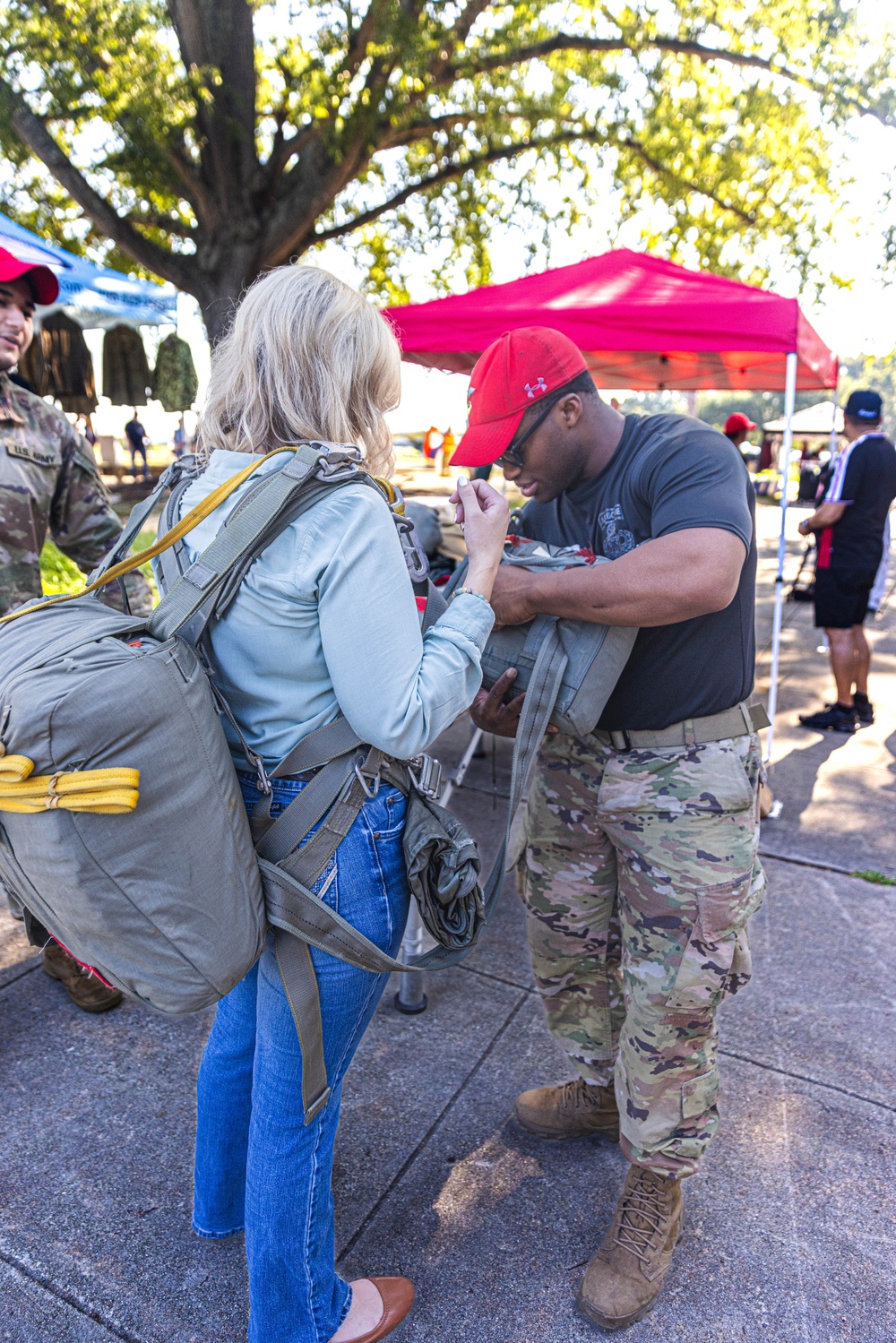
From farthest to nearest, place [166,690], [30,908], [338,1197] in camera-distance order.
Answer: [338,1197] < [30,908] < [166,690]

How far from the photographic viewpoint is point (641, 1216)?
1.87 metres

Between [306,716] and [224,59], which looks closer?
[306,716]

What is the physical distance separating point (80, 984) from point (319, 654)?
6.47 ft

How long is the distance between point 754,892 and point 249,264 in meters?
9.26

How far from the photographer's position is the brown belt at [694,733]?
1.80 meters

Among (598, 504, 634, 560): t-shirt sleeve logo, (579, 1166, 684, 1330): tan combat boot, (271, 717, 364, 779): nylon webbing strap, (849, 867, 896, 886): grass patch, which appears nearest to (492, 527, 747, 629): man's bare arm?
(598, 504, 634, 560): t-shirt sleeve logo

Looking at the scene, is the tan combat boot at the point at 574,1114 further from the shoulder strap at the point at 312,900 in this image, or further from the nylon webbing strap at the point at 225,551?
the nylon webbing strap at the point at 225,551

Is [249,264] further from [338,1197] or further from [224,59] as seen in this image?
[338,1197]

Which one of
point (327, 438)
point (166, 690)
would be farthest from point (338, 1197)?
point (327, 438)

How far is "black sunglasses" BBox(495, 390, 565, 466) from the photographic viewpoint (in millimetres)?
1795

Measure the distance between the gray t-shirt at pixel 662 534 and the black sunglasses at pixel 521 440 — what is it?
0.15 meters

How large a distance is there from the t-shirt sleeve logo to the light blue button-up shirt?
60cm

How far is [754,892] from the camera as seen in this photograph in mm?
1850

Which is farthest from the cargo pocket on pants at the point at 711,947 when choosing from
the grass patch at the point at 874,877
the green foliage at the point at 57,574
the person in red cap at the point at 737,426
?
the person in red cap at the point at 737,426
